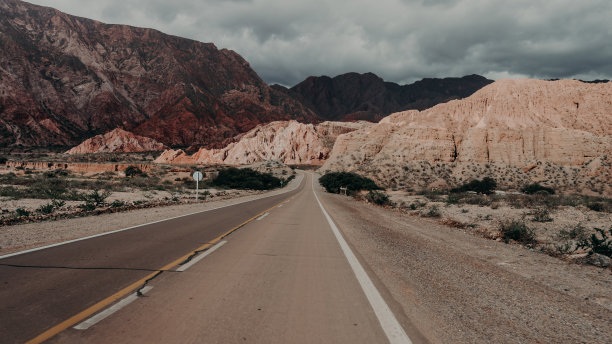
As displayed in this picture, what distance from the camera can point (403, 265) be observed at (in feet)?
21.6

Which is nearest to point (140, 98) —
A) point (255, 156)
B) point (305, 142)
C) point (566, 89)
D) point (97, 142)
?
point (97, 142)

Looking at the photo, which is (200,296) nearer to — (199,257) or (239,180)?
(199,257)

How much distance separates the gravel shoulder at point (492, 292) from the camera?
3.77 metres

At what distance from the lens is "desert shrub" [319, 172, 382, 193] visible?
41222 mm

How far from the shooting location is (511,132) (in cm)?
5597

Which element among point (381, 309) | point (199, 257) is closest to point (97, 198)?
point (199, 257)

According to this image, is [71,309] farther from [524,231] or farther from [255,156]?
[255,156]

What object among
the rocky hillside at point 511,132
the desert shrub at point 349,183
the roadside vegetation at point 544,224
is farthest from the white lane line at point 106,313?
the rocky hillside at point 511,132

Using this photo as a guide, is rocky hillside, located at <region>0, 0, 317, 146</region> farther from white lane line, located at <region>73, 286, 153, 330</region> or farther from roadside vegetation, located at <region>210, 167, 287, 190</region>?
white lane line, located at <region>73, 286, 153, 330</region>

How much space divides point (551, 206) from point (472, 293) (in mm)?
16631

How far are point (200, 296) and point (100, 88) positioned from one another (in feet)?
578

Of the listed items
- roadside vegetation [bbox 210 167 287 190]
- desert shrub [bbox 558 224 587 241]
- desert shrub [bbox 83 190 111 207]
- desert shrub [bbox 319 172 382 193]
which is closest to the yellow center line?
desert shrub [bbox 558 224 587 241]

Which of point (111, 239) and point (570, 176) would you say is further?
point (570, 176)

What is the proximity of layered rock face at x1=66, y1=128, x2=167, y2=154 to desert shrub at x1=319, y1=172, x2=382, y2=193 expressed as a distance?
104m
